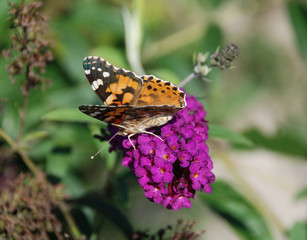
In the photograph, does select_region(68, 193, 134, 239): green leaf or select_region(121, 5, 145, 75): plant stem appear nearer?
select_region(68, 193, 134, 239): green leaf

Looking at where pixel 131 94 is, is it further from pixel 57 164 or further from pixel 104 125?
pixel 57 164

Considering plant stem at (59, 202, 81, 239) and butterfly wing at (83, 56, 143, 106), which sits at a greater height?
butterfly wing at (83, 56, 143, 106)

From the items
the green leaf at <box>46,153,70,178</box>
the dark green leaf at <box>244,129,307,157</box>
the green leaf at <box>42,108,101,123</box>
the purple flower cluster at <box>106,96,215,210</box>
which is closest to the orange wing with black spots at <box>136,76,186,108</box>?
the purple flower cluster at <box>106,96,215,210</box>

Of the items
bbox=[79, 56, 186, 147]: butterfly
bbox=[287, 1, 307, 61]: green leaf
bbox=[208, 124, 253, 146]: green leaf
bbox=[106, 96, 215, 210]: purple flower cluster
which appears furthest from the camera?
bbox=[287, 1, 307, 61]: green leaf

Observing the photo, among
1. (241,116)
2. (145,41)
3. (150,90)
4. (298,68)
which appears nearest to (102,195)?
(150,90)

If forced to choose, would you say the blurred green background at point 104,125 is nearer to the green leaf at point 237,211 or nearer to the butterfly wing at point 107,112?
the green leaf at point 237,211

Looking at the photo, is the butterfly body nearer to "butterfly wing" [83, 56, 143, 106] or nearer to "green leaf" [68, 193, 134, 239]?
"butterfly wing" [83, 56, 143, 106]

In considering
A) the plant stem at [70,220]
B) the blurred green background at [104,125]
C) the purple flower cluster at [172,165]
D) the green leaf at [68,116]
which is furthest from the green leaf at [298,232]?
the green leaf at [68,116]
